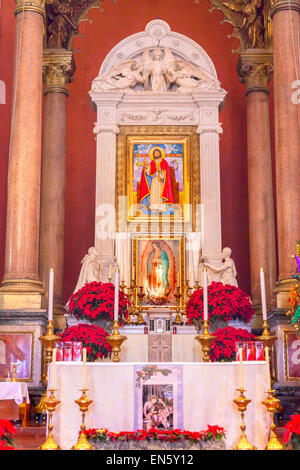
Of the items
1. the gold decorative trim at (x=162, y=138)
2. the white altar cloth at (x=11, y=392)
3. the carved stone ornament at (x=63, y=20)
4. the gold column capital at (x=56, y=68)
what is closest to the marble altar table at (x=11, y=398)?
the white altar cloth at (x=11, y=392)

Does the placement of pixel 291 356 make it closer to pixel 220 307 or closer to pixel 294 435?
pixel 220 307

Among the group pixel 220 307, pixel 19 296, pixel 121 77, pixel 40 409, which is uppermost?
pixel 121 77

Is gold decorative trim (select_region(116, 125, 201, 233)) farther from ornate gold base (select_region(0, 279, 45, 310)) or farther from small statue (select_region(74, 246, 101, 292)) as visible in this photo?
ornate gold base (select_region(0, 279, 45, 310))

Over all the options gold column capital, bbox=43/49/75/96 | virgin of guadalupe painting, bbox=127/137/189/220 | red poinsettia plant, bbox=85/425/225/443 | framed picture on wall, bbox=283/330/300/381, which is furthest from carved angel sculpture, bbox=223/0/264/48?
red poinsettia plant, bbox=85/425/225/443

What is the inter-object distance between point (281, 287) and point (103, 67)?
18.7 ft

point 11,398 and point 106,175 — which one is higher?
point 106,175

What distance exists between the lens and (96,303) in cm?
909

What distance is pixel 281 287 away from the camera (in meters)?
10.4

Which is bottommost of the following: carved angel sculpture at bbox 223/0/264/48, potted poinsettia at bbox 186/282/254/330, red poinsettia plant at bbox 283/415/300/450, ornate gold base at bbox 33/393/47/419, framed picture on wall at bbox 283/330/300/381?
ornate gold base at bbox 33/393/47/419

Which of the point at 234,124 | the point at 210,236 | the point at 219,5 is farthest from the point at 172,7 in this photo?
the point at 210,236

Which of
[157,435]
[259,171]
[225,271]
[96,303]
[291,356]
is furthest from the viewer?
[259,171]

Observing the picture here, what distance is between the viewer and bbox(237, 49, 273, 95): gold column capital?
14.0 metres

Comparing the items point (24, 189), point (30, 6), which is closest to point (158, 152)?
point (24, 189)

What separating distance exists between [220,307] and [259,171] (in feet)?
16.4
